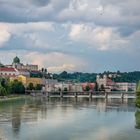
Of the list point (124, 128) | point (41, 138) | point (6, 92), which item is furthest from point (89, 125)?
point (6, 92)

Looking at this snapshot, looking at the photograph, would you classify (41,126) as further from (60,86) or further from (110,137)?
(60,86)

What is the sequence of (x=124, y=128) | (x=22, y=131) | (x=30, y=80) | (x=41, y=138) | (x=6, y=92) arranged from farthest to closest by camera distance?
(x=30, y=80) → (x=6, y=92) → (x=124, y=128) → (x=22, y=131) → (x=41, y=138)

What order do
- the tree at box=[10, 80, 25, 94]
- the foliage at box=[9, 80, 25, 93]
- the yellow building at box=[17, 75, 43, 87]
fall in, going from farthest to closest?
the yellow building at box=[17, 75, 43, 87]
the tree at box=[10, 80, 25, 94]
the foliage at box=[9, 80, 25, 93]

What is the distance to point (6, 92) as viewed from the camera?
11431 centimetres

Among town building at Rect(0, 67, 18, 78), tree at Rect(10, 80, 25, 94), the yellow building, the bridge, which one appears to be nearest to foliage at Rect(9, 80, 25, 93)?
tree at Rect(10, 80, 25, 94)

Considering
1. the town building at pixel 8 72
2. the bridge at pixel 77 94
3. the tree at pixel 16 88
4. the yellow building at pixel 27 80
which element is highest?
the town building at pixel 8 72

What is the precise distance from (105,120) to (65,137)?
59.2ft

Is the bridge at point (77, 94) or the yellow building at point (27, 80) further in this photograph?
the yellow building at point (27, 80)

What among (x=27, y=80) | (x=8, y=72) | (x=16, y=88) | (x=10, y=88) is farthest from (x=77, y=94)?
(x=8, y=72)

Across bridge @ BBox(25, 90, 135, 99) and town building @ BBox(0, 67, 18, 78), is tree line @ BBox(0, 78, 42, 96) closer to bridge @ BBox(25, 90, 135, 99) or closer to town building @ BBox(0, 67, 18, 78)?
bridge @ BBox(25, 90, 135, 99)

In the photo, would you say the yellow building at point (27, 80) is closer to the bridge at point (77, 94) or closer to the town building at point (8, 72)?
the town building at point (8, 72)

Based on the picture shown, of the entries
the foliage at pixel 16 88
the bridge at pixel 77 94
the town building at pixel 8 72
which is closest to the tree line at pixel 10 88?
the foliage at pixel 16 88

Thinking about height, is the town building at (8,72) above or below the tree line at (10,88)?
above

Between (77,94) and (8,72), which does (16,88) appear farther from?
(8,72)
